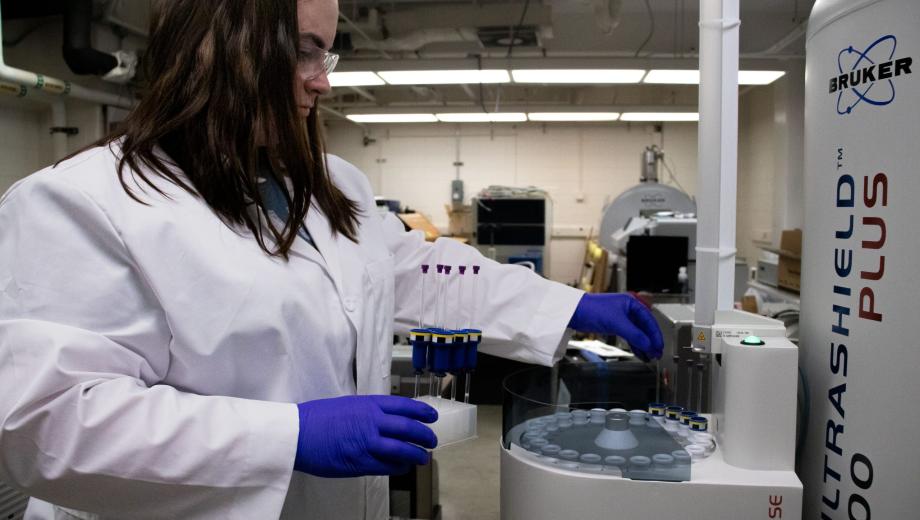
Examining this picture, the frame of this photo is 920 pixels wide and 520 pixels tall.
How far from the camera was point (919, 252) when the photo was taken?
2.43 ft

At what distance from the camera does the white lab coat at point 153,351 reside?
0.60 metres

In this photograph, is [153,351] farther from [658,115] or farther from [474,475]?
[658,115]

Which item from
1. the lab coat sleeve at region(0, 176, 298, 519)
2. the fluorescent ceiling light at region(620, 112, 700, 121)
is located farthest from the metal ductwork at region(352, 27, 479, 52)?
the lab coat sleeve at region(0, 176, 298, 519)

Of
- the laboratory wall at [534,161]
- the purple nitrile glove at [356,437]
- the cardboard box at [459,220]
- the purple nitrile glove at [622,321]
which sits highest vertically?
the laboratory wall at [534,161]

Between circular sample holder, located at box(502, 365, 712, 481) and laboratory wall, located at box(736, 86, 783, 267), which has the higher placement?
laboratory wall, located at box(736, 86, 783, 267)

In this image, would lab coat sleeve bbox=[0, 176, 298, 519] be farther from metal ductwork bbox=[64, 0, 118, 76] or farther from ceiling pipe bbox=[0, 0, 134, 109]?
metal ductwork bbox=[64, 0, 118, 76]

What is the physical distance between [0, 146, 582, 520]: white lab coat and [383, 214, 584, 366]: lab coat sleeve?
345 millimetres

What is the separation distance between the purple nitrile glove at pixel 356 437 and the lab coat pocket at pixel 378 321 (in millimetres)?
165

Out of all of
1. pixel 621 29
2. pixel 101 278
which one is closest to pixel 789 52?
pixel 621 29

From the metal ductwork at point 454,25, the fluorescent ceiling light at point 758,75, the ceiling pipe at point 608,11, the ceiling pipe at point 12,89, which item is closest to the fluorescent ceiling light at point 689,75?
the fluorescent ceiling light at point 758,75

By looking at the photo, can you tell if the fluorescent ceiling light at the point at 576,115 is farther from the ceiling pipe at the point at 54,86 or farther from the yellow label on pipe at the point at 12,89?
the yellow label on pipe at the point at 12,89

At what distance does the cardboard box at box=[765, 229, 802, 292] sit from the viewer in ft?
10.7

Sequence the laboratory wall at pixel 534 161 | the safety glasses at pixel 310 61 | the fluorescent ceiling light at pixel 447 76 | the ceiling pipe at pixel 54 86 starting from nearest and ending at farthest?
the safety glasses at pixel 310 61 < the ceiling pipe at pixel 54 86 < the fluorescent ceiling light at pixel 447 76 < the laboratory wall at pixel 534 161

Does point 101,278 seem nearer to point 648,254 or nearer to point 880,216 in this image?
point 880,216
